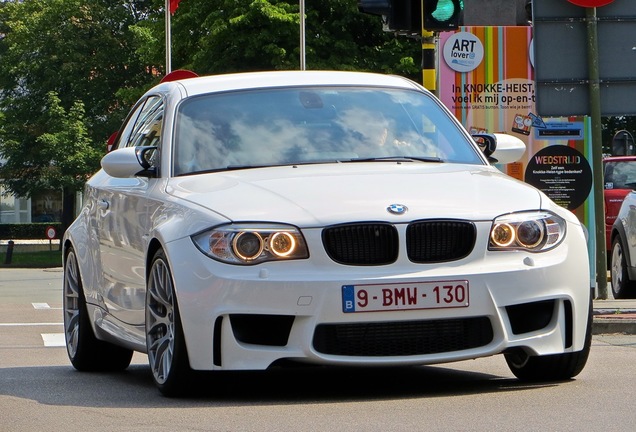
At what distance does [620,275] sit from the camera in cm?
1725

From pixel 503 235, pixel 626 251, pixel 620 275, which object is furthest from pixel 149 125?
pixel 620 275

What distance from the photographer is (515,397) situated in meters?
7.02

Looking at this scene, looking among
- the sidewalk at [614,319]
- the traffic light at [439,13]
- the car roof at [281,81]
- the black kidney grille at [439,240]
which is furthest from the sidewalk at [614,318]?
the black kidney grille at [439,240]

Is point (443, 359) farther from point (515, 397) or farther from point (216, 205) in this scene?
point (216, 205)

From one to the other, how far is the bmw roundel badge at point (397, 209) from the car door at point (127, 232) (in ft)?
4.63

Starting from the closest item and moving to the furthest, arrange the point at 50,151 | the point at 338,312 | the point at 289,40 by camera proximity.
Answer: the point at 338,312, the point at 289,40, the point at 50,151

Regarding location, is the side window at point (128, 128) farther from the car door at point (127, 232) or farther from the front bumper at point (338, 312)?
the front bumper at point (338, 312)

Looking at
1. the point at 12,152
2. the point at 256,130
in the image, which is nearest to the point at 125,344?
the point at 256,130

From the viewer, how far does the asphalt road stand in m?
6.20

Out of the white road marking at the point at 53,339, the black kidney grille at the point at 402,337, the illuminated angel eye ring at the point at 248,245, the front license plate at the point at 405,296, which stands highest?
the illuminated angel eye ring at the point at 248,245

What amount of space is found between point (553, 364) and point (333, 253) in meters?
1.40

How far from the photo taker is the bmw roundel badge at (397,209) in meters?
6.91

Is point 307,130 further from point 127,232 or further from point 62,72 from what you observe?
point 62,72

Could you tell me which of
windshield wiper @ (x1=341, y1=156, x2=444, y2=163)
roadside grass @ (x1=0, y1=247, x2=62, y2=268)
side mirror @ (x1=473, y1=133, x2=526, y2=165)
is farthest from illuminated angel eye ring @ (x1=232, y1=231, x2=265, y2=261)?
roadside grass @ (x1=0, y1=247, x2=62, y2=268)
